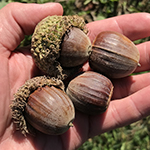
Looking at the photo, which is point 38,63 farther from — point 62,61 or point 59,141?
point 59,141

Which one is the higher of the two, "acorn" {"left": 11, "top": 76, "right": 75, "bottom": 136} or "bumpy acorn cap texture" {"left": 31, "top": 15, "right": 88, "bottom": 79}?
"bumpy acorn cap texture" {"left": 31, "top": 15, "right": 88, "bottom": 79}

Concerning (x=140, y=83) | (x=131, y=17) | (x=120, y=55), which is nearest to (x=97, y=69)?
(x=120, y=55)

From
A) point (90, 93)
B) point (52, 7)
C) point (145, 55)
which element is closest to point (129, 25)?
Answer: point (145, 55)

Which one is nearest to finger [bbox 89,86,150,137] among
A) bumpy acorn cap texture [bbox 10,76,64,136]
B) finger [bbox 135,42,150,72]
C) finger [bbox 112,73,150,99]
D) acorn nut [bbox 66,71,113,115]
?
finger [bbox 112,73,150,99]

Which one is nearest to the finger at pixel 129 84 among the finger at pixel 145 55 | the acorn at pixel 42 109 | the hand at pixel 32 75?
the hand at pixel 32 75

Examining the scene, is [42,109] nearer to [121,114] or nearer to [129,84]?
[121,114]

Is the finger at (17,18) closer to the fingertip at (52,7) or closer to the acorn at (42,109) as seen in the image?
the fingertip at (52,7)

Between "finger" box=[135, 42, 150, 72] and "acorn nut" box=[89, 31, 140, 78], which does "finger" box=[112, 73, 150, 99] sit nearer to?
"finger" box=[135, 42, 150, 72]
